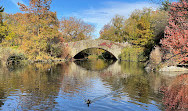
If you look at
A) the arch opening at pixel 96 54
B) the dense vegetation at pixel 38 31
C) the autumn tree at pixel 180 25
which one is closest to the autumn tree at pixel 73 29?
the arch opening at pixel 96 54

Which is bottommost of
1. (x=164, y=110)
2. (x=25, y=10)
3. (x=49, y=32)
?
(x=164, y=110)

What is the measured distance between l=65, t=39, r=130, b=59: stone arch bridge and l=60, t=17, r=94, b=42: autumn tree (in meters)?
10.6

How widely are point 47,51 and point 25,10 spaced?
7.55 m

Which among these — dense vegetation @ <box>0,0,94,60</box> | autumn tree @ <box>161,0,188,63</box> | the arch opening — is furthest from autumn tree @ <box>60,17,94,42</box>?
autumn tree @ <box>161,0,188,63</box>

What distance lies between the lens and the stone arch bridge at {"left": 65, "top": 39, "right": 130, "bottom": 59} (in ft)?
120

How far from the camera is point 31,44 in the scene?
29.7 meters

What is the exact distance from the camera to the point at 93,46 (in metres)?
37.5

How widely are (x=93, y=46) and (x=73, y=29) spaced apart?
38.2ft

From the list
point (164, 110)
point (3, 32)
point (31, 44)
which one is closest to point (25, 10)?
point (31, 44)

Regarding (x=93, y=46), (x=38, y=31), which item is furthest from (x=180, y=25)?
(x=93, y=46)

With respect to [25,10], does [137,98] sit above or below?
below

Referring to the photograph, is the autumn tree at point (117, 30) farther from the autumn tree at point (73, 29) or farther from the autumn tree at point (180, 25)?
the autumn tree at point (180, 25)

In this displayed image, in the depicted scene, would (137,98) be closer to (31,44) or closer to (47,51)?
(31,44)

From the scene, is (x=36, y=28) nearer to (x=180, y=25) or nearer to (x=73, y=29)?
(x=73, y=29)
